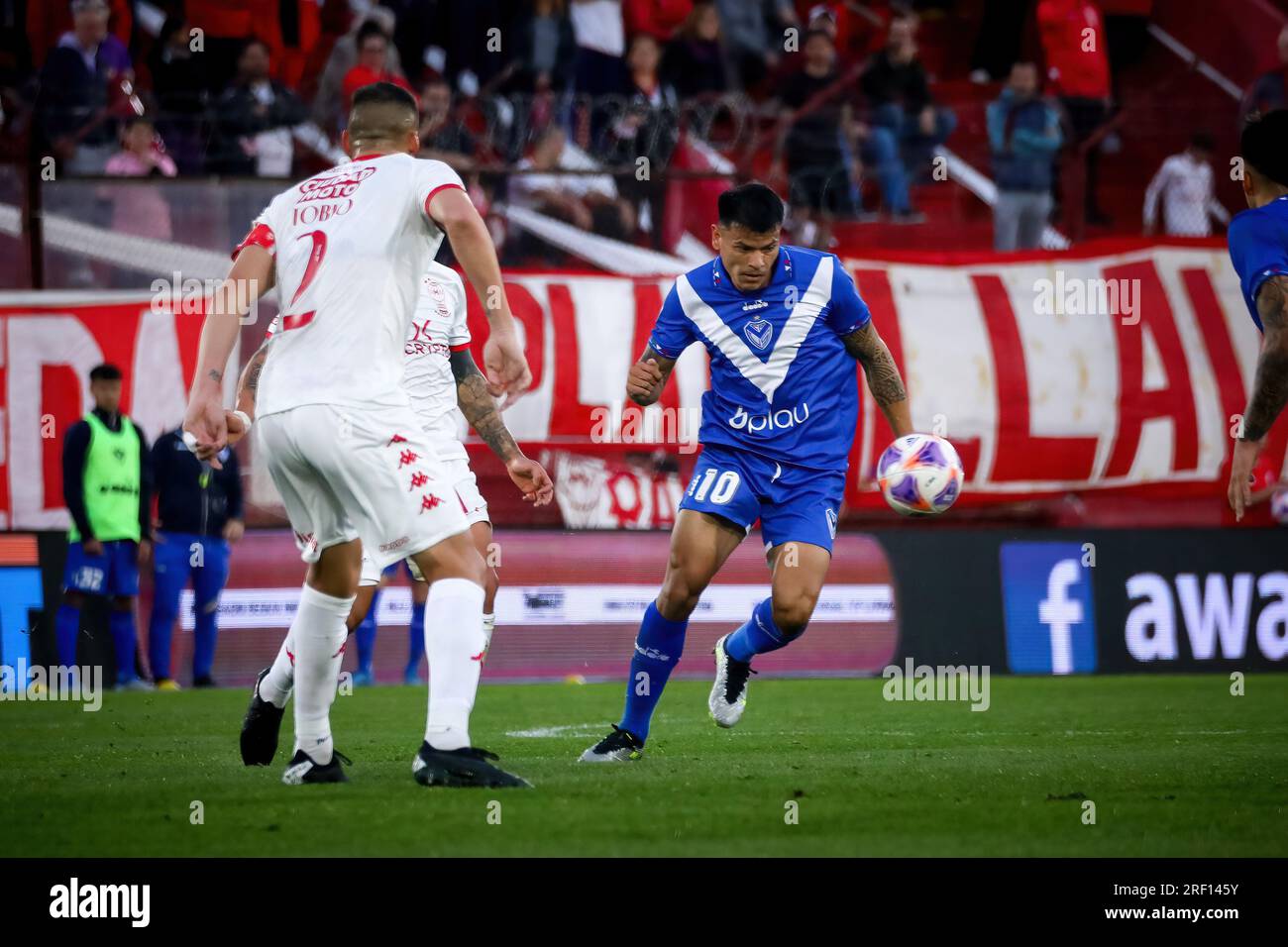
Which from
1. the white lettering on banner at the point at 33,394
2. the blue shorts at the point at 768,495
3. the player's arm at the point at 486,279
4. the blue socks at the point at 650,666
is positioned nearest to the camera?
the player's arm at the point at 486,279

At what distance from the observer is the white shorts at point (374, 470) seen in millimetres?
5574

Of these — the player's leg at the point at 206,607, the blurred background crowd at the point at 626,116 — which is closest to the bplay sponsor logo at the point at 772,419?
the blurred background crowd at the point at 626,116

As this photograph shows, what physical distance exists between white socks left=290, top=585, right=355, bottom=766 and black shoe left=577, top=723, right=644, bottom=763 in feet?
4.36

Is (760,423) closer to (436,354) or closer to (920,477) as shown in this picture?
(920,477)

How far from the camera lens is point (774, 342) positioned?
24.1 feet

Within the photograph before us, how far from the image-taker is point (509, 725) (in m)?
9.13

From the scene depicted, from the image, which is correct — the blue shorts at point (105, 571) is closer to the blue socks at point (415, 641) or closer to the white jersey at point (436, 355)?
A: the blue socks at point (415, 641)

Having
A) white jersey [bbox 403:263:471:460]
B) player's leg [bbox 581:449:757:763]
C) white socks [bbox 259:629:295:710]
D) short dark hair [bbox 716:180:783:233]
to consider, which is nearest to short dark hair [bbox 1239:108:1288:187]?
short dark hair [bbox 716:180:783:233]

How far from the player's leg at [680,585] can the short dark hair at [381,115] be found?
2076mm

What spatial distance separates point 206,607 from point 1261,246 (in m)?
9.28

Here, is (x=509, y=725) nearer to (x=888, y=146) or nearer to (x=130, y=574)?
(x=130, y=574)
